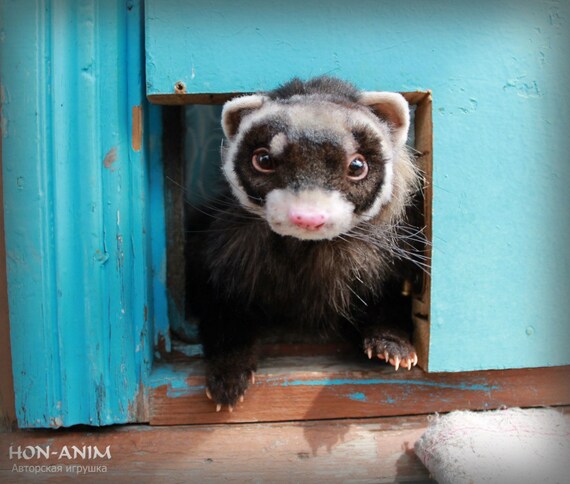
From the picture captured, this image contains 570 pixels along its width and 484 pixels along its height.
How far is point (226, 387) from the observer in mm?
1545

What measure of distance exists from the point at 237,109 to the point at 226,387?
80cm

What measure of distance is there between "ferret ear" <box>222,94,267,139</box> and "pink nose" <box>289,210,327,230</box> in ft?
1.30

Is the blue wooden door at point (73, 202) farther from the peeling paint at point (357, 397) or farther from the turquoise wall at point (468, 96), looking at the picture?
the peeling paint at point (357, 397)

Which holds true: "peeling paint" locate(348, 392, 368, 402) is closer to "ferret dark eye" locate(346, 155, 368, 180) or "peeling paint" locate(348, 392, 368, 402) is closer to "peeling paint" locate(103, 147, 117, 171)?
"ferret dark eye" locate(346, 155, 368, 180)

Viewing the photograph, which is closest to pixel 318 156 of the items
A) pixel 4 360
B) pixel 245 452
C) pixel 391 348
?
pixel 391 348

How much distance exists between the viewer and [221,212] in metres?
1.75

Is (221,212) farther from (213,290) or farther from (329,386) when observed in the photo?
(329,386)

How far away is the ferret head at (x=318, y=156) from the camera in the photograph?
1291 mm

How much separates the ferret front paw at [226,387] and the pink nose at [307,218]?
56 cm

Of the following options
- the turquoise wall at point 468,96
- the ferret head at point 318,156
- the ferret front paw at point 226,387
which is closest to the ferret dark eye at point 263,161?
the ferret head at point 318,156

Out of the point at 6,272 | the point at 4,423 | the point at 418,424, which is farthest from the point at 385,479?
the point at 6,272

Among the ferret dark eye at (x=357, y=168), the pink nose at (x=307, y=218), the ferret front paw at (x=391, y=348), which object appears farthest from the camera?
the ferret front paw at (x=391, y=348)

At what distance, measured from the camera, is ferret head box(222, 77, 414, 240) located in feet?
4.24

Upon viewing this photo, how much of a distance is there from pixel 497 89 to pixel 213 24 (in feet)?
2.77
